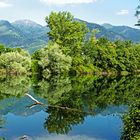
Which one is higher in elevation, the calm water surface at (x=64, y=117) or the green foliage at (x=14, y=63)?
the calm water surface at (x=64, y=117)

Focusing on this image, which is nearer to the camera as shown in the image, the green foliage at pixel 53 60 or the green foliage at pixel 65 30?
the green foliage at pixel 53 60

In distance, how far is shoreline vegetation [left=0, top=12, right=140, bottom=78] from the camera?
104 m

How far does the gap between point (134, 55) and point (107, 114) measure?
303ft

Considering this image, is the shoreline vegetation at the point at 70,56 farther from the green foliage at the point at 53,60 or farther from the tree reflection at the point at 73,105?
the tree reflection at the point at 73,105

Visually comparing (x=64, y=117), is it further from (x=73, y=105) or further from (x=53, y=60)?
(x=53, y=60)

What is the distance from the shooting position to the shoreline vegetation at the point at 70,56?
342ft

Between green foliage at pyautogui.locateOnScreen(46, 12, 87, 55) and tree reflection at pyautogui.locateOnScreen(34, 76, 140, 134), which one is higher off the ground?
green foliage at pyautogui.locateOnScreen(46, 12, 87, 55)

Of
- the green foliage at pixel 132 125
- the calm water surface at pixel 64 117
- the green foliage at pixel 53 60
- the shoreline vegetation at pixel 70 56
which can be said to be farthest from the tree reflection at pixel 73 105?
the shoreline vegetation at pixel 70 56

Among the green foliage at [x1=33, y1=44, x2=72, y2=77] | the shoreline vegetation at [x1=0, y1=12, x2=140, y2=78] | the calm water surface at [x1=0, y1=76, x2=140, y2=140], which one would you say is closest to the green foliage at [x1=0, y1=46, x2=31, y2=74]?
the shoreline vegetation at [x1=0, y1=12, x2=140, y2=78]

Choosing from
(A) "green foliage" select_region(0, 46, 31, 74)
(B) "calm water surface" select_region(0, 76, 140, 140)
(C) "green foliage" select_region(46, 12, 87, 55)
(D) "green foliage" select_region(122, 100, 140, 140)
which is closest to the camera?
(D) "green foliage" select_region(122, 100, 140, 140)

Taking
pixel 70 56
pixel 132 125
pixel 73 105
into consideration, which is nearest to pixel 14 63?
pixel 70 56

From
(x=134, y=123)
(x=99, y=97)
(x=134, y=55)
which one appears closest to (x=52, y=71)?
(x=134, y=55)

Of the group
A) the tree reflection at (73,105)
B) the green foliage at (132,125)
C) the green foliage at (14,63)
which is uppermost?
the green foliage at (132,125)

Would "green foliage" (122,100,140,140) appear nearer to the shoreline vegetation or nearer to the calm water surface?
the calm water surface
